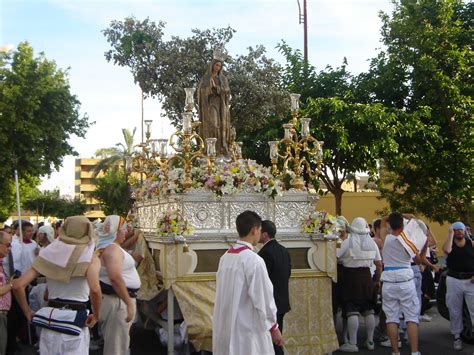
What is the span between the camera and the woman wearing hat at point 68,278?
515cm

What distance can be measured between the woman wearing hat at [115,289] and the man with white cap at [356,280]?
3817mm

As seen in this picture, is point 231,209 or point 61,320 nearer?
point 61,320

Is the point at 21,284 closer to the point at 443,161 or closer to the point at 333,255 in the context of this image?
the point at 333,255

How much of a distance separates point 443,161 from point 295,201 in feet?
38.2

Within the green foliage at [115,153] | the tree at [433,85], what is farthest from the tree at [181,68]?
the green foliage at [115,153]

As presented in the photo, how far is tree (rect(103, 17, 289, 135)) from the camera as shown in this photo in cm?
1669

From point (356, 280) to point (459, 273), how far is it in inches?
60.1

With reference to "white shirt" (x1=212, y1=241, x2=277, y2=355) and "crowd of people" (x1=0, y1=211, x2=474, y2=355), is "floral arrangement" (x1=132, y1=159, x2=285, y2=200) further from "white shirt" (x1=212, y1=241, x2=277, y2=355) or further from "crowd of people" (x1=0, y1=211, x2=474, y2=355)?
"white shirt" (x1=212, y1=241, x2=277, y2=355)

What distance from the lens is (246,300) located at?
564cm

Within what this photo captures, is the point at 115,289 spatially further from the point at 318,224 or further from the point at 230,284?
the point at 318,224

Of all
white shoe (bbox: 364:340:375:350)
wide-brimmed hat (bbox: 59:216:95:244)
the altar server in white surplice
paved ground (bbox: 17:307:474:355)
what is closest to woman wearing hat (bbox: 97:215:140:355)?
wide-brimmed hat (bbox: 59:216:95:244)

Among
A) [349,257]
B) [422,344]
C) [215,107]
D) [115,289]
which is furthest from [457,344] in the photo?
[115,289]

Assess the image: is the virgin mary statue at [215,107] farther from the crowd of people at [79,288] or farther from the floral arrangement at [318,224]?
the crowd of people at [79,288]

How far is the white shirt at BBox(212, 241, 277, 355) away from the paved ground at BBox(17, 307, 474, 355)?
4.33 m
